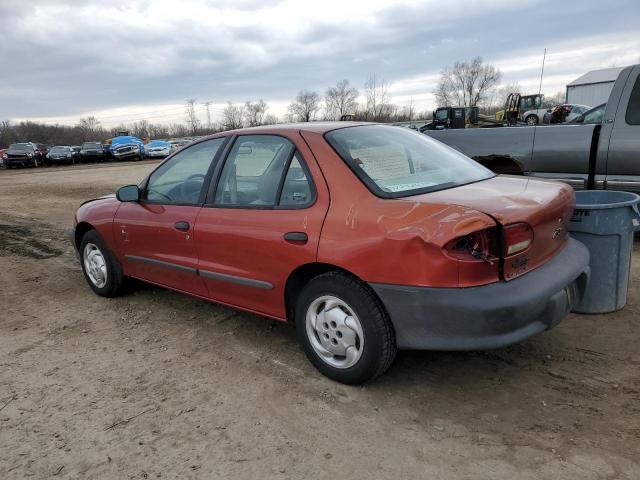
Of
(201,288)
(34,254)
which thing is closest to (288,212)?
(201,288)

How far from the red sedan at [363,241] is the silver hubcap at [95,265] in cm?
95

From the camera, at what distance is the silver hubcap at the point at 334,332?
2.92 m

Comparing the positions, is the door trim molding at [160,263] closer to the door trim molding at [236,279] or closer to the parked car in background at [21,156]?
the door trim molding at [236,279]

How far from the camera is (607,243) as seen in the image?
A: 3.70 meters

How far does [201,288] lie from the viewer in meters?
3.85

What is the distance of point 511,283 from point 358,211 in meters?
0.89

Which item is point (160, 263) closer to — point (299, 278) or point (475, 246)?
point (299, 278)

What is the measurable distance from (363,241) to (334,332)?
2.05ft

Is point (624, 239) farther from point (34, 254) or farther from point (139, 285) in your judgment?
point (34, 254)

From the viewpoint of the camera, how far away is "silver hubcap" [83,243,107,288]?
15.8 ft

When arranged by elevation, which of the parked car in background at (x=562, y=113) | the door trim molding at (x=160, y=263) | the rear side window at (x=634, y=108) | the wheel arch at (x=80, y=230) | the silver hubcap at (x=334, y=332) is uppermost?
the parked car in background at (x=562, y=113)

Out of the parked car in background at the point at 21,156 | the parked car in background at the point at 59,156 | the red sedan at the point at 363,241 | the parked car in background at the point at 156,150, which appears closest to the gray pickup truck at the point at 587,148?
the red sedan at the point at 363,241

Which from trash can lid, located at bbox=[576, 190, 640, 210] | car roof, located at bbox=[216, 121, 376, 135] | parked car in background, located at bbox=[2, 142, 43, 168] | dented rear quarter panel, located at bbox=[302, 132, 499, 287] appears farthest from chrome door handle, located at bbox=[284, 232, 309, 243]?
parked car in background, located at bbox=[2, 142, 43, 168]

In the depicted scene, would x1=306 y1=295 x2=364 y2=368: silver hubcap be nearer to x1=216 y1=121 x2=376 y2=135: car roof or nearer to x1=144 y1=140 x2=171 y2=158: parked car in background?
x1=216 y1=121 x2=376 y2=135: car roof
